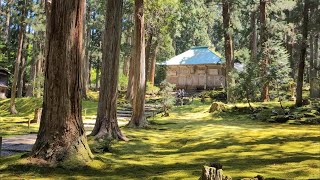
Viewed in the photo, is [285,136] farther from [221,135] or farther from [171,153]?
[171,153]

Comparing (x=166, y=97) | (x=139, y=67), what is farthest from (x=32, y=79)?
(x=139, y=67)

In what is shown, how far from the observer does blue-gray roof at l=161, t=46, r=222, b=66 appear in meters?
38.2

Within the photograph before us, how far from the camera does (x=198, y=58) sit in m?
39.2

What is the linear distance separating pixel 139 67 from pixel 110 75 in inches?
150

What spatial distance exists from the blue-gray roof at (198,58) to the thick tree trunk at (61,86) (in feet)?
103

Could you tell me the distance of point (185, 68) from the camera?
40438mm

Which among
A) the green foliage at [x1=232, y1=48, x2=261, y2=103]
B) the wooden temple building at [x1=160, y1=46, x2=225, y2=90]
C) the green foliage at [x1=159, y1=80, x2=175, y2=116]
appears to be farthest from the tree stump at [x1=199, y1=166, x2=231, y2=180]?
the wooden temple building at [x1=160, y1=46, x2=225, y2=90]

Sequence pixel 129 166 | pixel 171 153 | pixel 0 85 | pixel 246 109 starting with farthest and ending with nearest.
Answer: pixel 0 85 < pixel 246 109 < pixel 171 153 < pixel 129 166

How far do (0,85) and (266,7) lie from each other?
27275 mm

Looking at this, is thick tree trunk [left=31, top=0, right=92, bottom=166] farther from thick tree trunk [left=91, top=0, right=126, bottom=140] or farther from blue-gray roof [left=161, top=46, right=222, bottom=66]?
blue-gray roof [left=161, top=46, right=222, bottom=66]

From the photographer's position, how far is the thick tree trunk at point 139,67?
14281mm

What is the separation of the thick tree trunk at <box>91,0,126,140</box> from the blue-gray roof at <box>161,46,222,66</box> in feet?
87.8

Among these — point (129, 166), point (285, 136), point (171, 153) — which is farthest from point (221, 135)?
point (129, 166)

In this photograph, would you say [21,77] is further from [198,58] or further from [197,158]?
[197,158]
